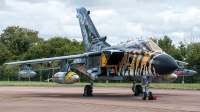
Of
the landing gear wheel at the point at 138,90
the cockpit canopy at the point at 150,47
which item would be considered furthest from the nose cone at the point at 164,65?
the landing gear wheel at the point at 138,90

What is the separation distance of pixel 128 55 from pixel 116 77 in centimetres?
180

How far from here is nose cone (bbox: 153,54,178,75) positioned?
57.3 feet

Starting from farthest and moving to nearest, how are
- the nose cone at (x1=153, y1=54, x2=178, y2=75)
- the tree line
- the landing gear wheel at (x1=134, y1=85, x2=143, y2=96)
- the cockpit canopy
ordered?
the tree line → the landing gear wheel at (x1=134, y1=85, x2=143, y2=96) → the cockpit canopy → the nose cone at (x1=153, y1=54, x2=178, y2=75)

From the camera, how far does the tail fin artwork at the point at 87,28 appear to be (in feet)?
84.5

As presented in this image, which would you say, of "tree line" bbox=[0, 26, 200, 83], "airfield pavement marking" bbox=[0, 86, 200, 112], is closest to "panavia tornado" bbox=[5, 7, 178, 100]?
"airfield pavement marking" bbox=[0, 86, 200, 112]

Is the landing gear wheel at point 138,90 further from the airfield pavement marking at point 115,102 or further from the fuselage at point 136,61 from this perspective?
the fuselage at point 136,61

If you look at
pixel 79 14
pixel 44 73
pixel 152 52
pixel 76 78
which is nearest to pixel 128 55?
pixel 152 52

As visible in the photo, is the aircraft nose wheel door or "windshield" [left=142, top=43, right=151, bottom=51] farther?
"windshield" [left=142, top=43, right=151, bottom=51]

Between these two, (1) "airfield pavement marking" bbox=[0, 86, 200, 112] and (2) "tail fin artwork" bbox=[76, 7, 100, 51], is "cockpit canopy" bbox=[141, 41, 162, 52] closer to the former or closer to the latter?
(1) "airfield pavement marking" bbox=[0, 86, 200, 112]

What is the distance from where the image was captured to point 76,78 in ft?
72.2

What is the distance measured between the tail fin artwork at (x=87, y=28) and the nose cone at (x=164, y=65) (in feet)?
26.8

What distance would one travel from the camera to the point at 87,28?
2598 centimetres

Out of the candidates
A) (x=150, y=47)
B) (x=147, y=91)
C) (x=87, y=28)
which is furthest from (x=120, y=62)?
(x=87, y=28)

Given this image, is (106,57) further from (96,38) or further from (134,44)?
(96,38)
